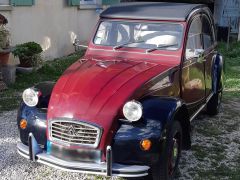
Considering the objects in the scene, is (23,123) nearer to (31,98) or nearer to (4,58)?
(31,98)

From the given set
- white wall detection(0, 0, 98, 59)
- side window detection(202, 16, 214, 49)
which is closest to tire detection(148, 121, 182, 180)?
side window detection(202, 16, 214, 49)

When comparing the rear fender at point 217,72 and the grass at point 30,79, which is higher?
the rear fender at point 217,72

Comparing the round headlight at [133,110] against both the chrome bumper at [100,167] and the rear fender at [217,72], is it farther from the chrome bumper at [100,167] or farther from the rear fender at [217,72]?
the rear fender at [217,72]

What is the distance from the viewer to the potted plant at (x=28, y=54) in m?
7.63

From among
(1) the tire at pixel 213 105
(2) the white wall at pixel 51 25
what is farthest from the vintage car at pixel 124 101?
(2) the white wall at pixel 51 25

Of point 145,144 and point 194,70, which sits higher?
point 194,70

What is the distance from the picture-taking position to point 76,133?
348cm

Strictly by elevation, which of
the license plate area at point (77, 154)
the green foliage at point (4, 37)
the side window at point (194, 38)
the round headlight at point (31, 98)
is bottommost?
the license plate area at point (77, 154)

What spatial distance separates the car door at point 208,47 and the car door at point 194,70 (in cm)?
18

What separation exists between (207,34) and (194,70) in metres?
1.05

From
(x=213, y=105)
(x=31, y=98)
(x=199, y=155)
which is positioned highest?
(x=31, y=98)

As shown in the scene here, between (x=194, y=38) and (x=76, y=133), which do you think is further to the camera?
(x=194, y=38)

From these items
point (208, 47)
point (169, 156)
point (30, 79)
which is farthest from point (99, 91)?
point (30, 79)

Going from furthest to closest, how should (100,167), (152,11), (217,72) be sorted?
(217,72), (152,11), (100,167)
